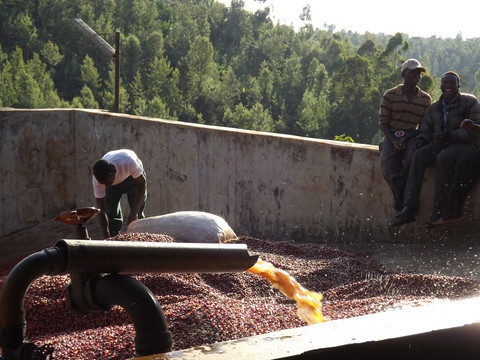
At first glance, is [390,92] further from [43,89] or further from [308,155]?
[43,89]

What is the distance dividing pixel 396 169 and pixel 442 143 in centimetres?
46

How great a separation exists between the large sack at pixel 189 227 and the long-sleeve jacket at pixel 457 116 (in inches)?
80.5

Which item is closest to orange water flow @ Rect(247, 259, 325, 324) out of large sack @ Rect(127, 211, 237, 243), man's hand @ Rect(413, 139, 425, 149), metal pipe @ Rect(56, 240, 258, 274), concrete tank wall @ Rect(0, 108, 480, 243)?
metal pipe @ Rect(56, 240, 258, 274)

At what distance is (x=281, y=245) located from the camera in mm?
6270

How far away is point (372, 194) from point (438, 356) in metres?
5.12

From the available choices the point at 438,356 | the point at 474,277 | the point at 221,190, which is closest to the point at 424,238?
the point at 474,277

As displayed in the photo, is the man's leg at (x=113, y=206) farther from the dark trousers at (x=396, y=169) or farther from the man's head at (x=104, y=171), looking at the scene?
the dark trousers at (x=396, y=169)

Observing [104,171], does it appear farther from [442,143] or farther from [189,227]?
[442,143]

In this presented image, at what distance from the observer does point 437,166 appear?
18.8 ft

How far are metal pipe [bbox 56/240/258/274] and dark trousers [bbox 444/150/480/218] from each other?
165 inches

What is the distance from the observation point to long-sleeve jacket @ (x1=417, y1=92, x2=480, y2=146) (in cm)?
566

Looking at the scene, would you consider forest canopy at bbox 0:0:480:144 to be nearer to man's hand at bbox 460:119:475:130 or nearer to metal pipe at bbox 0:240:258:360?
man's hand at bbox 460:119:475:130

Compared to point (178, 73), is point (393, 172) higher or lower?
higher

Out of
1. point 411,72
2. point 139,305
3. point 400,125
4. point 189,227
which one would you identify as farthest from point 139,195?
point 139,305
